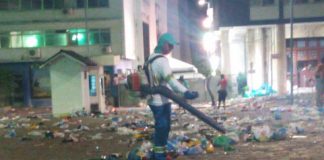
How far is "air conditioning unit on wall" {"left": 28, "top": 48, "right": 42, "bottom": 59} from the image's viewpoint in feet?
123

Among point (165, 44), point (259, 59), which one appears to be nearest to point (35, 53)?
point (259, 59)

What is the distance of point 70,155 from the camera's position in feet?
34.9

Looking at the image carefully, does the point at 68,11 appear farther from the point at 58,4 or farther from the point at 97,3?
the point at 97,3

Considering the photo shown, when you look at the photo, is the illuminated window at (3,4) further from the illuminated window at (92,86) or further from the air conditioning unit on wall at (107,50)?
the illuminated window at (92,86)

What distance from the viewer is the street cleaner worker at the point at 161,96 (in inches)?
291

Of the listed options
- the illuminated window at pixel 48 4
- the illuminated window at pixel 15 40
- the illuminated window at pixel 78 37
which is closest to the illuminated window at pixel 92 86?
the illuminated window at pixel 78 37

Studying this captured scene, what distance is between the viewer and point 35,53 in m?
37.5

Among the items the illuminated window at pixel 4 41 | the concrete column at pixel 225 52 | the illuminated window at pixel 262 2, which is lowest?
the concrete column at pixel 225 52

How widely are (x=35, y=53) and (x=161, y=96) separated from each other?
31457 mm

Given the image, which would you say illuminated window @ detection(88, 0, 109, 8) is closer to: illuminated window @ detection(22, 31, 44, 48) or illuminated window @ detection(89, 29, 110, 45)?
illuminated window @ detection(89, 29, 110, 45)

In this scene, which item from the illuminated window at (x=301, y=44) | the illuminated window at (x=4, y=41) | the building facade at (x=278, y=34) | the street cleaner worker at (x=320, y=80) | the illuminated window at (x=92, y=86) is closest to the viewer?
the street cleaner worker at (x=320, y=80)

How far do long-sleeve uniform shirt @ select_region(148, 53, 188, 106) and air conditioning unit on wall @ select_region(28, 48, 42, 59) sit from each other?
3119cm

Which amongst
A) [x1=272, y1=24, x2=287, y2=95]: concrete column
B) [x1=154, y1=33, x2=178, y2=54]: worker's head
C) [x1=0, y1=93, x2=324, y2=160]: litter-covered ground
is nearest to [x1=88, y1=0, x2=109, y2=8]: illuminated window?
[x1=272, y1=24, x2=287, y2=95]: concrete column

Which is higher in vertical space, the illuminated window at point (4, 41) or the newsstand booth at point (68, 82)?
the illuminated window at point (4, 41)
